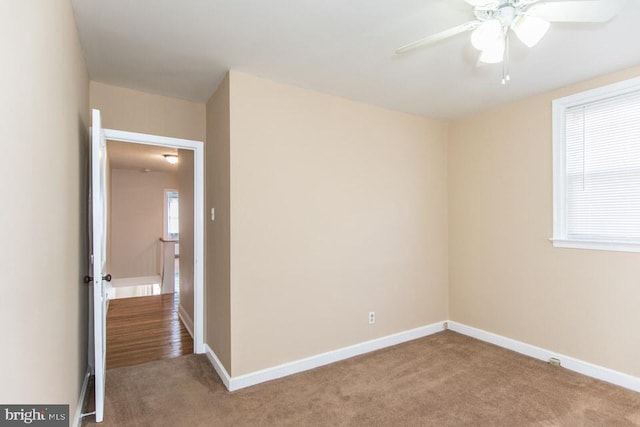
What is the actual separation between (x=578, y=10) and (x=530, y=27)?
7.2 inches

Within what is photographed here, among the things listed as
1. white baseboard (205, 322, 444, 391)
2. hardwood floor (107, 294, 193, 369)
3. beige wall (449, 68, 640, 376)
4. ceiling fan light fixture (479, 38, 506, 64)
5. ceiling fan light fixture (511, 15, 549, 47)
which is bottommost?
hardwood floor (107, 294, 193, 369)

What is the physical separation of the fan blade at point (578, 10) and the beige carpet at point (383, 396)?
7.75 ft

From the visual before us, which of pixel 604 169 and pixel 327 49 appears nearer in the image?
pixel 327 49

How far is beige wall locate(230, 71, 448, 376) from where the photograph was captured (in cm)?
268

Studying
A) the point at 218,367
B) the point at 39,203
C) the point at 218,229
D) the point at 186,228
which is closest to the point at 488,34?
the point at 39,203

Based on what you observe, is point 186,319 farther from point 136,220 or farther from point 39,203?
point 136,220

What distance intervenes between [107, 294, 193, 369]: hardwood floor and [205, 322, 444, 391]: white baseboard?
56 cm

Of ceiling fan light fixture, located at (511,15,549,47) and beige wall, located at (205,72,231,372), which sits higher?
ceiling fan light fixture, located at (511,15,549,47)

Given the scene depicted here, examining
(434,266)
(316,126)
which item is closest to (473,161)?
(434,266)

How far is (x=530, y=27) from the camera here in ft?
5.21

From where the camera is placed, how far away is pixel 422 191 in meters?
3.85

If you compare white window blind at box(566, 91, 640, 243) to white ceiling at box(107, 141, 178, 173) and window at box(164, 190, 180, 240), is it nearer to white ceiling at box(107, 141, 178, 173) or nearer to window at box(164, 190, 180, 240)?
white ceiling at box(107, 141, 178, 173)

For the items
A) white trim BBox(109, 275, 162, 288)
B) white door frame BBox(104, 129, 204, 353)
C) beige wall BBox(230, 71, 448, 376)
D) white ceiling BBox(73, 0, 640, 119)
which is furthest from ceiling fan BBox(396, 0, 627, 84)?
white trim BBox(109, 275, 162, 288)

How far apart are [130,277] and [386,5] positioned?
7.71m
